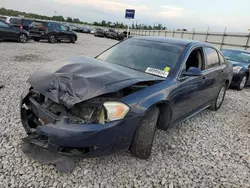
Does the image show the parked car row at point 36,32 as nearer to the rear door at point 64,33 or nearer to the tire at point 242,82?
the rear door at point 64,33

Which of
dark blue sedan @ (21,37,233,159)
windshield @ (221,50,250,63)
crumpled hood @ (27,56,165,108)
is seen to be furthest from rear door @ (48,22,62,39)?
crumpled hood @ (27,56,165,108)

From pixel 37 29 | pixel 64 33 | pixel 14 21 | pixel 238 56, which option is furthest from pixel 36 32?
pixel 238 56

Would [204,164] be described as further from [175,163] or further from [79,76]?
[79,76]

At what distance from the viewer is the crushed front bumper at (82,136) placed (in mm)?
2115

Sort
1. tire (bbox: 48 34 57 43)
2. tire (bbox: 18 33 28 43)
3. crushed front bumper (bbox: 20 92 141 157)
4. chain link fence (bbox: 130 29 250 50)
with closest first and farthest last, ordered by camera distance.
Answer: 1. crushed front bumper (bbox: 20 92 141 157)
2. tire (bbox: 18 33 28 43)
3. tire (bbox: 48 34 57 43)
4. chain link fence (bbox: 130 29 250 50)

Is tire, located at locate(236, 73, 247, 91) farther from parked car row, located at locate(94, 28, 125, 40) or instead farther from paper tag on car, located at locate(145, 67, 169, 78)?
parked car row, located at locate(94, 28, 125, 40)

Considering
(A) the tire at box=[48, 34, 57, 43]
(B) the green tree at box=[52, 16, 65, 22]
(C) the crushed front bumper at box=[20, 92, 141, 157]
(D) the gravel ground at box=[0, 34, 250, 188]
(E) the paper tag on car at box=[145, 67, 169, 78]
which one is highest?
(B) the green tree at box=[52, 16, 65, 22]

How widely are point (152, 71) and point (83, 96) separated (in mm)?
1270

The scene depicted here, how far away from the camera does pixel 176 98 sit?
3.01m

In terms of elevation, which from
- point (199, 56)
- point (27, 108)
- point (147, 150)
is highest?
point (199, 56)

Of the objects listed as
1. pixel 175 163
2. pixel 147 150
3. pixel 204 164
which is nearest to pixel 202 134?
pixel 204 164

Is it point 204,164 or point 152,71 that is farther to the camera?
point 152,71

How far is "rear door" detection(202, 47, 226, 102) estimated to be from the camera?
13.1 feet

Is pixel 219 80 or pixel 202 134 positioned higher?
pixel 219 80
